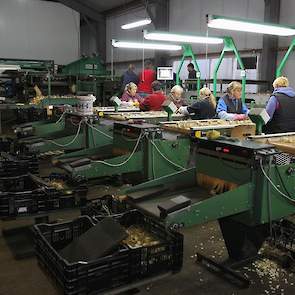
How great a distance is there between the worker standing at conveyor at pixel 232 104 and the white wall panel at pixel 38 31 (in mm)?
9922

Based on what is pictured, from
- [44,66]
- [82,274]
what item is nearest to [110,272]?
[82,274]

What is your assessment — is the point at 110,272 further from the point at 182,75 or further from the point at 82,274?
the point at 182,75

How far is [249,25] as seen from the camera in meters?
5.09

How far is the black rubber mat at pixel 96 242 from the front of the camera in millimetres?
2260

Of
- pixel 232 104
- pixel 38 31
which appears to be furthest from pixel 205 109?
pixel 38 31

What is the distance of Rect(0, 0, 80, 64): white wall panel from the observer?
13.0m

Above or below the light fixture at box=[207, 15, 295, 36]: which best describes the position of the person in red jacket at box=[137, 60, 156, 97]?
below

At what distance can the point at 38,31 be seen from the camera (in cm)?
1348

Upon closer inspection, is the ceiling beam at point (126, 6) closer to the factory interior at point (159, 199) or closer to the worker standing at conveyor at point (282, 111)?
the factory interior at point (159, 199)

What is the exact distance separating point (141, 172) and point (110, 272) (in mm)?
2073

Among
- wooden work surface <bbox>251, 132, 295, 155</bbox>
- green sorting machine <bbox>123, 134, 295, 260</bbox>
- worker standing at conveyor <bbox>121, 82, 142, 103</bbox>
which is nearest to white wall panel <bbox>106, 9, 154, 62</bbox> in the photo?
worker standing at conveyor <bbox>121, 82, 142, 103</bbox>

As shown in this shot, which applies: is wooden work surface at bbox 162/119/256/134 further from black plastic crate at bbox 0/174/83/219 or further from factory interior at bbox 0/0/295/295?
black plastic crate at bbox 0/174/83/219

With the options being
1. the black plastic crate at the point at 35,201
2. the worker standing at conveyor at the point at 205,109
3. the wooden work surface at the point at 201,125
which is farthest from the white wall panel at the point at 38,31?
the black plastic crate at the point at 35,201

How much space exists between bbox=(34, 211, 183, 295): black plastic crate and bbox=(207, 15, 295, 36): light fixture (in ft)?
9.73
